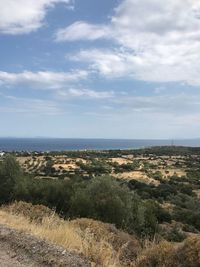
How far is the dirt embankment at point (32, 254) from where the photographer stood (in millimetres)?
7477

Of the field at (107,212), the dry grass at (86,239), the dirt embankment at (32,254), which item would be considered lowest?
the field at (107,212)

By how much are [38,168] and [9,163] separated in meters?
44.4

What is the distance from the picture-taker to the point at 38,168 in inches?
3290

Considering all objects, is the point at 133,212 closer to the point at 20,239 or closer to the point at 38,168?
the point at 20,239

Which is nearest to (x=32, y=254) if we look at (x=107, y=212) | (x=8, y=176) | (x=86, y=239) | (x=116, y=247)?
(x=86, y=239)

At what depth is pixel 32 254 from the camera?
797 centimetres

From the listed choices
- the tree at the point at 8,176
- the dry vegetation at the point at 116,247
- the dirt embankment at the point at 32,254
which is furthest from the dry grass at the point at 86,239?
the tree at the point at 8,176

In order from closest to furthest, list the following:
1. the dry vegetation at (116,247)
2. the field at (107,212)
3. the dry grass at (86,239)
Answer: the dry vegetation at (116,247) < the dry grass at (86,239) < the field at (107,212)

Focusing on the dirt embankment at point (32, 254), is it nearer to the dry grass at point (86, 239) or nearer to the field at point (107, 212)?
the dry grass at point (86, 239)

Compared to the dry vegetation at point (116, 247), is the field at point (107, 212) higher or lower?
lower

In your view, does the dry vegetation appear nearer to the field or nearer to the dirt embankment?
the field

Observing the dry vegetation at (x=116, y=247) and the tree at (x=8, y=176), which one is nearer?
the dry vegetation at (x=116, y=247)

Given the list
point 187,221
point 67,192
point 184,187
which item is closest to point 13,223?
point 67,192

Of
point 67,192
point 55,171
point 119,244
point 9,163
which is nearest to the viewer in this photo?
point 119,244
